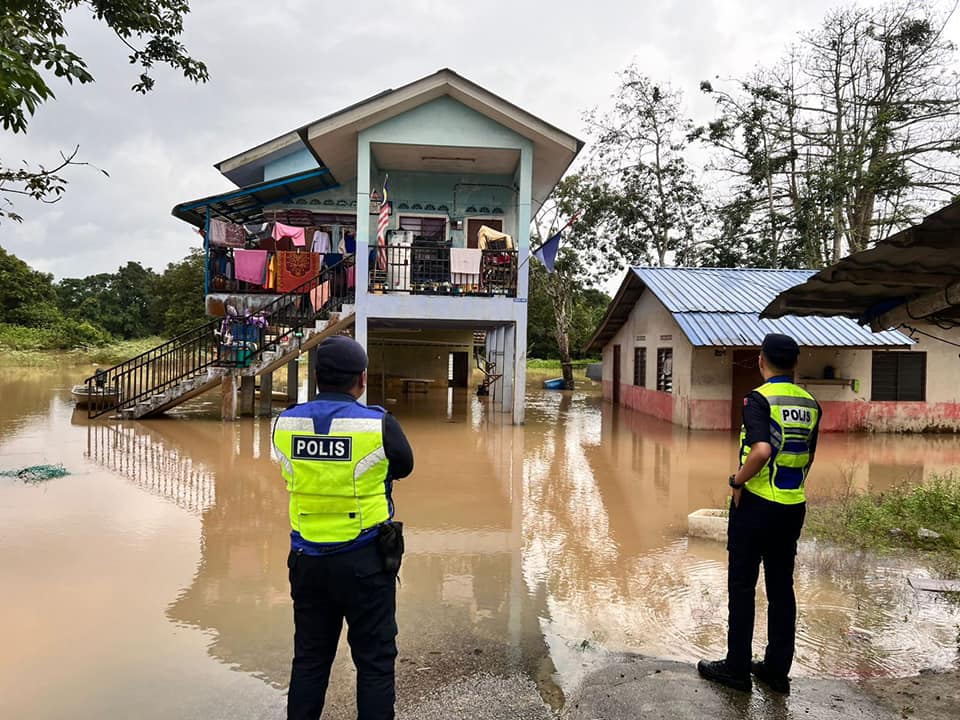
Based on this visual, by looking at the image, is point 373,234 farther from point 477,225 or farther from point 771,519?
point 771,519

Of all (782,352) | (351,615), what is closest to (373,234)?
(782,352)

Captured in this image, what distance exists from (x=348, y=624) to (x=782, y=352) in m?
2.48

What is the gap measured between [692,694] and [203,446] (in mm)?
10125

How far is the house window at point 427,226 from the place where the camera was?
16.5 meters

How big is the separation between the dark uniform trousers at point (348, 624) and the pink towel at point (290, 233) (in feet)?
44.7

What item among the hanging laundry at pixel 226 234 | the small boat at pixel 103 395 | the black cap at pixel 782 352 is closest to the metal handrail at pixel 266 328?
the small boat at pixel 103 395

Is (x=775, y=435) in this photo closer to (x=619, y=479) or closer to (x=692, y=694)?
(x=692, y=694)

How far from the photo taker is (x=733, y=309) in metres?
15.4

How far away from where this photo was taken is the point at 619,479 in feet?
31.8

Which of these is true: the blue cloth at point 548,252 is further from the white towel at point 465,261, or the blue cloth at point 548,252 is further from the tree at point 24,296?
the tree at point 24,296

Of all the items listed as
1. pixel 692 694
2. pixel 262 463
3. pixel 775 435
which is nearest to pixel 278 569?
pixel 692 694

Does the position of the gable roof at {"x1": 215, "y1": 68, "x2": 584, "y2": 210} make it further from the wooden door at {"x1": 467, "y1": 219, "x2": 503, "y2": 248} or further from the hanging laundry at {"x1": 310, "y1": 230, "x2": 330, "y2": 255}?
the wooden door at {"x1": 467, "y1": 219, "x2": 503, "y2": 248}

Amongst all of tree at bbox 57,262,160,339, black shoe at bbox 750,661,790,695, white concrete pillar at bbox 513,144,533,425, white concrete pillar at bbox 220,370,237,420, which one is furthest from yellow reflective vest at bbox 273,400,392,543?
tree at bbox 57,262,160,339

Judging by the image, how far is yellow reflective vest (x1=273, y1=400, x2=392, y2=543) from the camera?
8.91 ft
